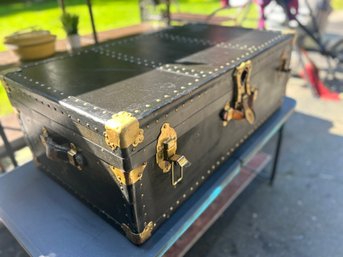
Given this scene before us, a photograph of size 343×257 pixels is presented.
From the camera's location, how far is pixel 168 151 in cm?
112

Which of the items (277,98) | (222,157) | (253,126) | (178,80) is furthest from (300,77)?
(178,80)

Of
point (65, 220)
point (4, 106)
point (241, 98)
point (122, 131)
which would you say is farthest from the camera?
point (4, 106)

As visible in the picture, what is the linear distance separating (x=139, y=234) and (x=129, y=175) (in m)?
0.30

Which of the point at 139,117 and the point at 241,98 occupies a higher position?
the point at 139,117

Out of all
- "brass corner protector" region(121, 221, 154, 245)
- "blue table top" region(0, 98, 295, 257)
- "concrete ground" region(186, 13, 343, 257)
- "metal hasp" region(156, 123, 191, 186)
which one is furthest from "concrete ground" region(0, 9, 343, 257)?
"metal hasp" region(156, 123, 191, 186)

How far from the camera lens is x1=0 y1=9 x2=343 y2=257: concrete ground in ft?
6.44

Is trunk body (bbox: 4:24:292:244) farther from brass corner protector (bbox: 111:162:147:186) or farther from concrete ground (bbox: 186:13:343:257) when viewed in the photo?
concrete ground (bbox: 186:13:343:257)

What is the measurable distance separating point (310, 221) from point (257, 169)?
546 mm

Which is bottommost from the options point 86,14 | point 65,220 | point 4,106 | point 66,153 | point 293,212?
point 293,212

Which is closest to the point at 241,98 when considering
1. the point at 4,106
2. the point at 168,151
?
the point at 168,151

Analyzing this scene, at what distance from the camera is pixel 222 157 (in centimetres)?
165

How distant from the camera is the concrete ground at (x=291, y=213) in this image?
196cm

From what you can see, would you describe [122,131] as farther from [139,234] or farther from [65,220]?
[65,220]

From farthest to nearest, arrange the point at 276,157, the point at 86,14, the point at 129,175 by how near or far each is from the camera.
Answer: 1. the point at 86,14
2. the point at 276,157
3. the point at 129,175
